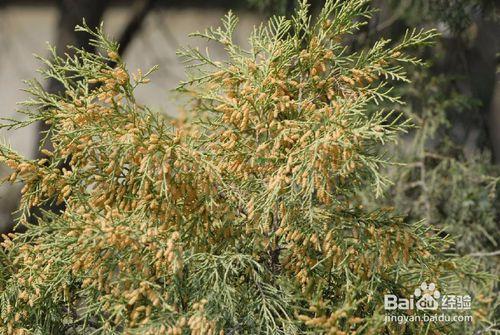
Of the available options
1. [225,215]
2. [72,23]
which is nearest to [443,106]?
[72,23]

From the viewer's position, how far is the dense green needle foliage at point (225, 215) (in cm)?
113

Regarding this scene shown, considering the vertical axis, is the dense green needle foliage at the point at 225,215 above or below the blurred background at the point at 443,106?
below

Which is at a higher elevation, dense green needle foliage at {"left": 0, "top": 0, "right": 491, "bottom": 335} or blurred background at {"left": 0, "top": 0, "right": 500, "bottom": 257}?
blurred background at {"left": 0, "top": 0, "right": 500, "bottom": 257}

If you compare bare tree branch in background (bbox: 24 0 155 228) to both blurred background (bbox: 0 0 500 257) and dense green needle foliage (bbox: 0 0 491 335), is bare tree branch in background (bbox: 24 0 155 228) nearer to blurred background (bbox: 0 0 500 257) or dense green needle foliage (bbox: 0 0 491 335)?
blurred background (bbox: 0 0 500 257)

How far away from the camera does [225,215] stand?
48.4 inches

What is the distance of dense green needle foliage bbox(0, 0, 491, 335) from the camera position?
1.13 metres

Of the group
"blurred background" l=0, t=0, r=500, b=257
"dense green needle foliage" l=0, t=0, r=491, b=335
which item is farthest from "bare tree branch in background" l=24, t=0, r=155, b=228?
"dense green needle foliage" l=0, t=0, r=491, b=335

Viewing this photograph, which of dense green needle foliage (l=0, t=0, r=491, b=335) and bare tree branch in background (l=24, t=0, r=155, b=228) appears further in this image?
bare tree branch in background (l=24, t=0, r=155, b=228)

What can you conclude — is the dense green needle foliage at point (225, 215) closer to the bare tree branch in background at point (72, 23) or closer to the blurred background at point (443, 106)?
the blurred background at point (443, 106)

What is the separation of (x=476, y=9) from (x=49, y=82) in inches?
71.8

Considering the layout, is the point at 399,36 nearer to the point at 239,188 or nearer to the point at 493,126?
the point at 493,126

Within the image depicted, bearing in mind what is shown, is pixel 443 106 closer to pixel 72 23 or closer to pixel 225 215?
pixel 72 23

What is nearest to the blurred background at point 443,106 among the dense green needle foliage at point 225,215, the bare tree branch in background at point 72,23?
the bare tree branch in background at point 72,23

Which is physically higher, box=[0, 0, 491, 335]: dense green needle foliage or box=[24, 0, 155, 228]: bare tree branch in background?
box=[24, 0, 155, 228]: bare tree branch in background
